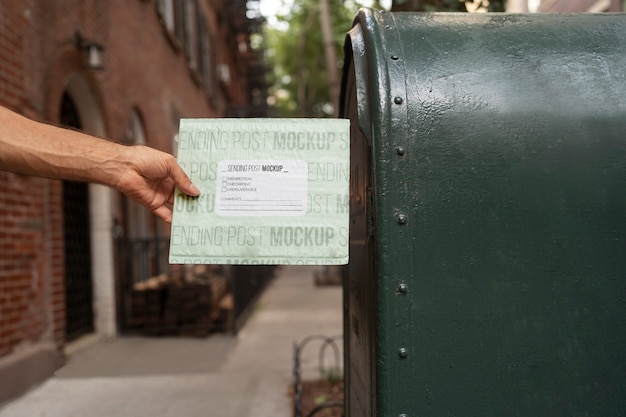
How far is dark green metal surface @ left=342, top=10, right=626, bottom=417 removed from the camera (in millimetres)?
1704

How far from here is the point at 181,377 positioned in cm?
510

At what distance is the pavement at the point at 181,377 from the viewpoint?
165 inches

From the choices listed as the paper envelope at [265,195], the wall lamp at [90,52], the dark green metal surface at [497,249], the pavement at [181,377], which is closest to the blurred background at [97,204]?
the wall lamp at [90,52]

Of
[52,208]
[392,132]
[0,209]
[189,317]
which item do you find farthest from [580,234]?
[189,317]

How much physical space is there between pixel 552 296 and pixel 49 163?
156cm

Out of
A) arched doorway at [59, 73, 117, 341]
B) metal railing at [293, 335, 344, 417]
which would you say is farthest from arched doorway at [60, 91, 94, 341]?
metal railing at [293, 335, 344, 417]

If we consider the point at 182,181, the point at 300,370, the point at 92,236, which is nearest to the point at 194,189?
the point at 182,181

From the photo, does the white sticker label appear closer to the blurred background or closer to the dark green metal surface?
the dark green metal surface

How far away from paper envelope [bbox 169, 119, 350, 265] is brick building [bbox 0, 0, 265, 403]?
3.43m

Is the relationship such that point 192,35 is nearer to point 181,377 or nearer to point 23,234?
point 23,234

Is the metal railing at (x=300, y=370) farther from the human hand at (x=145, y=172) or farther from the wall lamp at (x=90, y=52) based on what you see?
the wall lamp at (x=90, y=52)

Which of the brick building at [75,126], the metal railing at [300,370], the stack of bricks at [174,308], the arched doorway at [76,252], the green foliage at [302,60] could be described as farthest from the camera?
the green foliage at [302,60]

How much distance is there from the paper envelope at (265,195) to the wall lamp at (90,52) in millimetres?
5156

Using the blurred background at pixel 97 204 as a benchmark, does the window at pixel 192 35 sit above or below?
above
